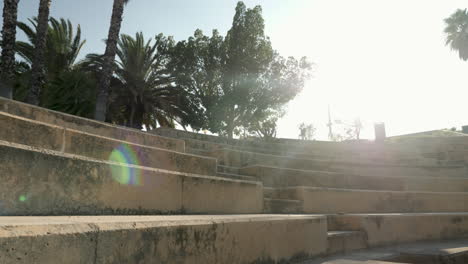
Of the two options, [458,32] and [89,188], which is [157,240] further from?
[458,32]

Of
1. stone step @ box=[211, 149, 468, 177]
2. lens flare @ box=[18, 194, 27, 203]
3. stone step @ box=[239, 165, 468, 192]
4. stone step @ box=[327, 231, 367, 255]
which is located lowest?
stone step @ box=[327, 231, 367, 255]

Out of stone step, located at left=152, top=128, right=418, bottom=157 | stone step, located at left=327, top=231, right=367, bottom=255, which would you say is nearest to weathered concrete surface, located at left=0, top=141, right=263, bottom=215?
stone step, located at left=327, top=231, right=367, bottom=255

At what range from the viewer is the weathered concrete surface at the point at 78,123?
375cm

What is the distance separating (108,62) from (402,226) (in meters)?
9.67

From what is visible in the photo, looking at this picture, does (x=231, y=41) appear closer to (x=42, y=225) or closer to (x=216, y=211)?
(x=216, y=211)

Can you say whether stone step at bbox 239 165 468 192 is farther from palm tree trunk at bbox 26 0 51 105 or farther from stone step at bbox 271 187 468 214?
palm tree trunk at bbox 26 0 51 105

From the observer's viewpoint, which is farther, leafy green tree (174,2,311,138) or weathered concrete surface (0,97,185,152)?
leafy green tree (174,2,311,138)

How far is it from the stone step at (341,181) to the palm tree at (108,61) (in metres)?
6.51

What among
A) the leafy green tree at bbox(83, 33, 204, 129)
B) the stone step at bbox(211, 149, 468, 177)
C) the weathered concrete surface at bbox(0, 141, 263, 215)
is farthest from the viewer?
the leafy green tree at bbox(83, 33, 204, 129)

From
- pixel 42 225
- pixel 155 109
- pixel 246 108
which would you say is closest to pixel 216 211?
pixel 42 225

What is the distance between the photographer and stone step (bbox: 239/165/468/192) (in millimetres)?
5730

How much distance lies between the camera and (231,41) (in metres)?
22.4

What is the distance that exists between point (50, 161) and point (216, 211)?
1.69m

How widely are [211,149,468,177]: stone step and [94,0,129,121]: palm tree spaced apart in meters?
5.50
